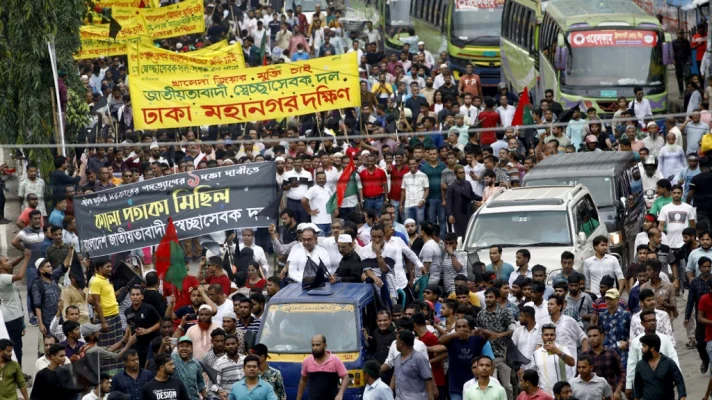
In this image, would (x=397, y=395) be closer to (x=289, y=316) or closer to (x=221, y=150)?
(x=289, y=316)

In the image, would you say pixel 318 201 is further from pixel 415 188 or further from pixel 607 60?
pixel 607 60

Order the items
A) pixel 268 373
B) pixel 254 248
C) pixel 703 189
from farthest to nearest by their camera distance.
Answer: pixel 703 189 → pixel 254 248 → pixel 268 373

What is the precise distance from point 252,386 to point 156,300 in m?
3.04

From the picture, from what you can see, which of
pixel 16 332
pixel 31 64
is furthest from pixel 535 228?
pixel 31 64

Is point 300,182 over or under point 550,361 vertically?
under

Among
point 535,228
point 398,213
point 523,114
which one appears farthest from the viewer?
point 523,114

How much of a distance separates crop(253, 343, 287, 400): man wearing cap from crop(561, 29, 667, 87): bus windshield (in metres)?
Answer: 16.3

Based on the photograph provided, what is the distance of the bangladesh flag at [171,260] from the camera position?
18078mm

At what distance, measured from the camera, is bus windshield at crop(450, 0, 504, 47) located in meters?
36.2

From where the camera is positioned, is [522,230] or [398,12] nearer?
[522,230]

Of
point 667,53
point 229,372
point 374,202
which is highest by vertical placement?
point 229,372

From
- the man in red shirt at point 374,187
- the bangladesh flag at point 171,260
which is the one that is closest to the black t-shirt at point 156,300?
the bangladesh flag at point 171,260

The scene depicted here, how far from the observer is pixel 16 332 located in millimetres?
17828

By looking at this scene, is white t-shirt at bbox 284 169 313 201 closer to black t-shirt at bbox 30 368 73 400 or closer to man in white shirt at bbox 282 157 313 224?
man in white shirt at bbox 282 157 313 224
